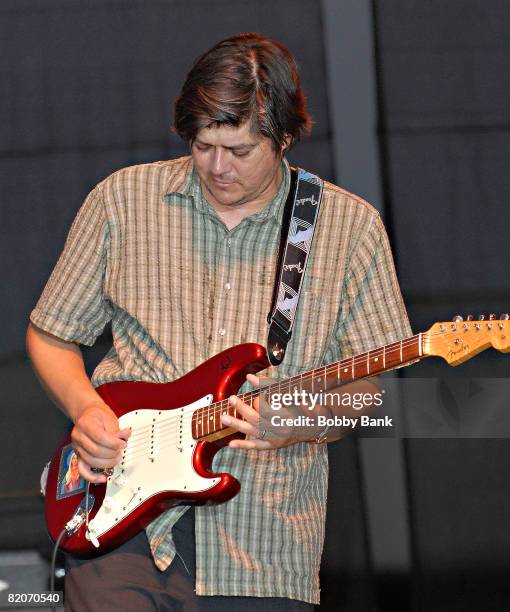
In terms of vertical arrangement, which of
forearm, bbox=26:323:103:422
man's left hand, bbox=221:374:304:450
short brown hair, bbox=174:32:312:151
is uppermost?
short brown hair, bbox=174:32:312:151

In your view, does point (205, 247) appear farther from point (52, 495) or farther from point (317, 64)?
point (317, 64)

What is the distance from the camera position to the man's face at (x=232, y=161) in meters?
2.68

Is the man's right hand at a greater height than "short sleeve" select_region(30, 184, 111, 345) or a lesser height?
lesser

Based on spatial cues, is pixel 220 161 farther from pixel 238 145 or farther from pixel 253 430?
pixel 253 430

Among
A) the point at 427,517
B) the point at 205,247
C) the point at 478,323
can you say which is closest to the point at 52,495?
the point at 205,247

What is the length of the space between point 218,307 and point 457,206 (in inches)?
47.7

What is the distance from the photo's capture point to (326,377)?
2557mm

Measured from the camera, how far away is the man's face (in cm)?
268

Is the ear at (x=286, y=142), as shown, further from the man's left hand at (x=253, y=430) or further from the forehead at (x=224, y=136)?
the man's left hand at (x=253, y=430)

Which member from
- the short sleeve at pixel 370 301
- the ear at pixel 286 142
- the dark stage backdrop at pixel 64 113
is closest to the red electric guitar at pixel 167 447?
the short sleeve at pixel 370 301

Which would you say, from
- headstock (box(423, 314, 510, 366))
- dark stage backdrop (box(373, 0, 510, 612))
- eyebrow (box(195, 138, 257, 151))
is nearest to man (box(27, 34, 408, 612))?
eyebrow (box(195, 138, 257, 151))

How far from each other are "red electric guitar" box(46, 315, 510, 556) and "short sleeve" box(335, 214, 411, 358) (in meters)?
0.25

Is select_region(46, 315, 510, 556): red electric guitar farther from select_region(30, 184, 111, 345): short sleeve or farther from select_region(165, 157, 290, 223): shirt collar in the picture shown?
select_region(165, 157, 290, 223): shirt collar

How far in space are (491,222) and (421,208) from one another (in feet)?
0.72
